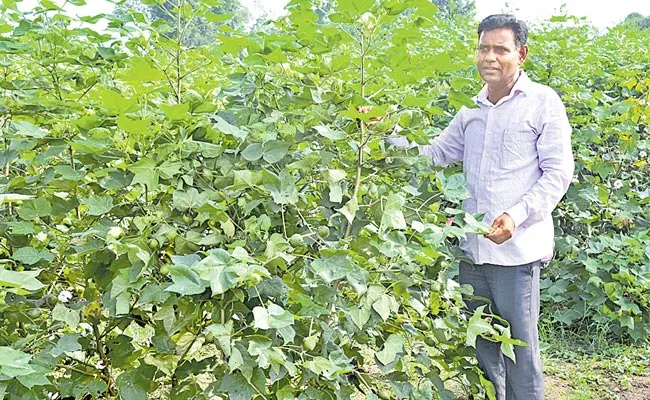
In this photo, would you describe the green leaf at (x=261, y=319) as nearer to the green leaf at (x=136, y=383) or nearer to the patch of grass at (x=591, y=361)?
the green leaf at (x=136, y=383)

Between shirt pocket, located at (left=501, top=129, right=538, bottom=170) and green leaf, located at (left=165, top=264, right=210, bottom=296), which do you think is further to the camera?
A: shirt pocket, located at (left=501, top=129, right=538, bottom=170)

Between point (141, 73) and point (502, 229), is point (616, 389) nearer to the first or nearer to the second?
point (502, 229)

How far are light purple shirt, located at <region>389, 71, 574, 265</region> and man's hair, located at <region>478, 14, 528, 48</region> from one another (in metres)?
0.14

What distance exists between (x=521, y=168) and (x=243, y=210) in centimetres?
132

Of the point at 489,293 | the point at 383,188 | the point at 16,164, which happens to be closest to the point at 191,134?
the point at 383,188

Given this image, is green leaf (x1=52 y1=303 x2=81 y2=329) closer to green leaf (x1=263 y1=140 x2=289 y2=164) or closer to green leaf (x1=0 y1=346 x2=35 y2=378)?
green leaf (x1=263 y1=140 x2=289 y2=164)

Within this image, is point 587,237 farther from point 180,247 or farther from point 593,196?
point 180,247

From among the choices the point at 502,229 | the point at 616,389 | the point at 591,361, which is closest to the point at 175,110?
the point at 502,229

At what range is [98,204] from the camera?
6.56 feet

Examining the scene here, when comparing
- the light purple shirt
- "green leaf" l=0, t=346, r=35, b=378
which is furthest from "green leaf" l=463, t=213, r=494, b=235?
"green leaf" l=0, t=346, r=35, b=378

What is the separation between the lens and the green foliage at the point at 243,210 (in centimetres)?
189

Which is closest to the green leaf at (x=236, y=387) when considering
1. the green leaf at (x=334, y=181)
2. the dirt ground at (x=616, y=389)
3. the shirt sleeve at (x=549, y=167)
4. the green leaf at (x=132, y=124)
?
the green leaf at (x=334, y=181)

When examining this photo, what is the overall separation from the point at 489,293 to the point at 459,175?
2.67ft

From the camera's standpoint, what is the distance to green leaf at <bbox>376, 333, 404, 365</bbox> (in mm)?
2201
